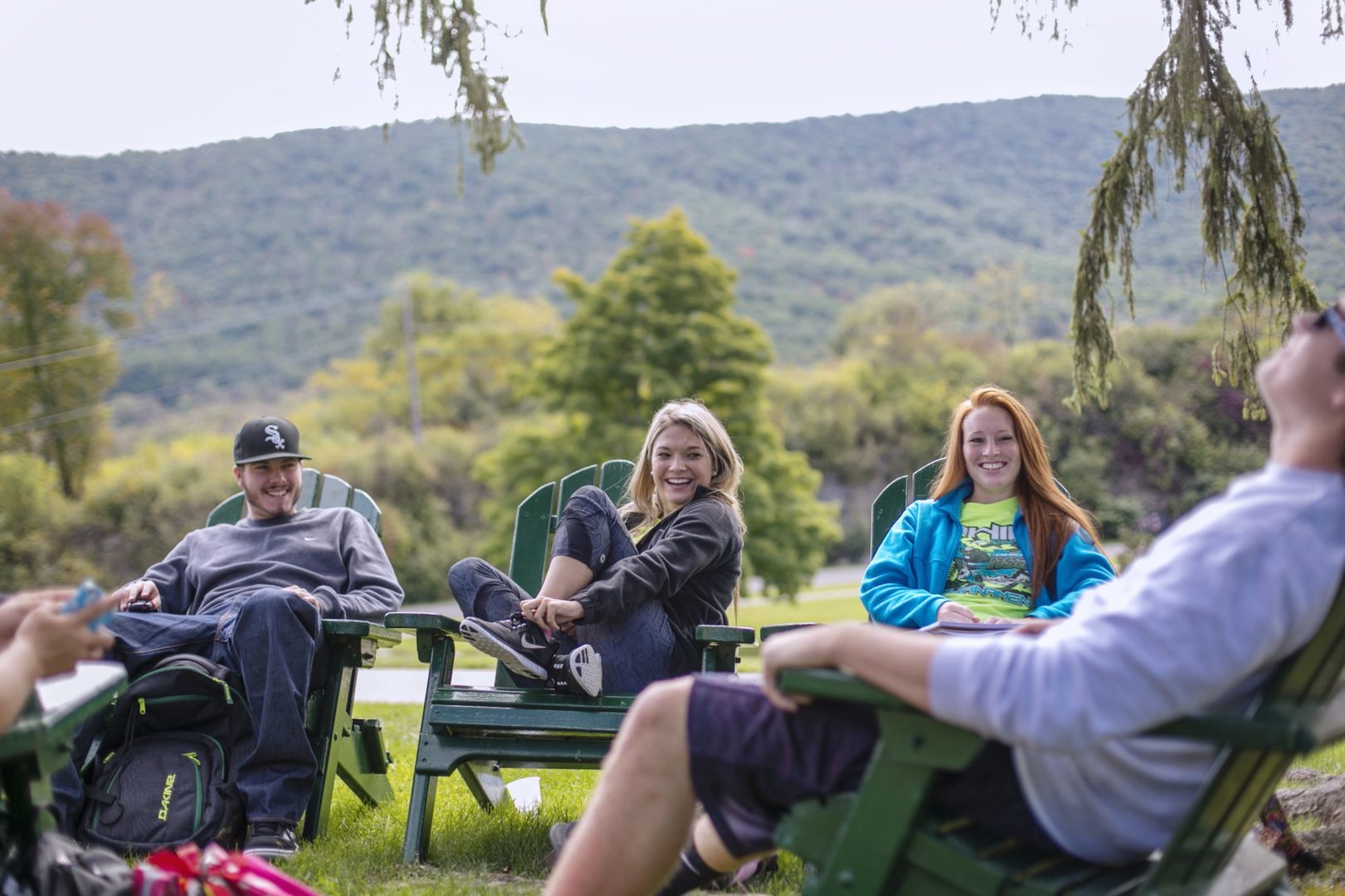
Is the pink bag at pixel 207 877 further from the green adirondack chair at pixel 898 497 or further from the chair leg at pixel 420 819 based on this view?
the green adirondack chair at pixel 898 497

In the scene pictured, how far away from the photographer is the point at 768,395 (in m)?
26.6

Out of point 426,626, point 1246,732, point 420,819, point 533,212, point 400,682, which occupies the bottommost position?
point 400,682

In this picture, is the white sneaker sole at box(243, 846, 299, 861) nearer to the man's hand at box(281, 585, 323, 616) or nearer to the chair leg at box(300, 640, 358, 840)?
the chair leg at box(300, 640, 358, 840)

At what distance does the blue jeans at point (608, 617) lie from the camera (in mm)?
3475

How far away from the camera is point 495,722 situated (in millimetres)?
3324

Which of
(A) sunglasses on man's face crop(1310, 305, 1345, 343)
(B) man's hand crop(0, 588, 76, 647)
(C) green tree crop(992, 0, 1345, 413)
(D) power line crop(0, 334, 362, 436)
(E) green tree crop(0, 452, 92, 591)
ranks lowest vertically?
(E) green tree crop(0, 452, 92, 591)

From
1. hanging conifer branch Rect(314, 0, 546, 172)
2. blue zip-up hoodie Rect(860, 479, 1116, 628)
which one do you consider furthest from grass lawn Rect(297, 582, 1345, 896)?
hanging conifer branch Rect(314, 0, 546, 172)

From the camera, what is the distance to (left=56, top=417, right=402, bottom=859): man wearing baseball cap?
→ 11.1 feet

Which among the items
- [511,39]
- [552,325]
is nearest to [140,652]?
[511,39]

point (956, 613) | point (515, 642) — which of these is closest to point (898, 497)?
point (956, 613)

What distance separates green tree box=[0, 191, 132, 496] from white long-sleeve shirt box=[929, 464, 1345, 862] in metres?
24.5

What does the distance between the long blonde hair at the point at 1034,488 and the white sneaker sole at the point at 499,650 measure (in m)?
1.29

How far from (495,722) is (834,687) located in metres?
1.81

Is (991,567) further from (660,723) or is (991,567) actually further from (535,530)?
(660,723)
